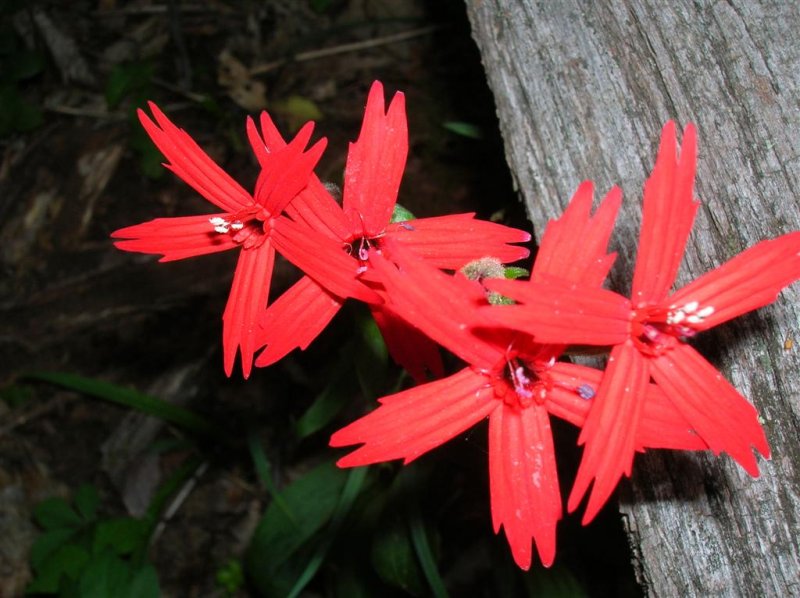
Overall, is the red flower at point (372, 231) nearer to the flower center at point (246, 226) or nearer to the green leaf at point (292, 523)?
the flower center at point (246, 226)

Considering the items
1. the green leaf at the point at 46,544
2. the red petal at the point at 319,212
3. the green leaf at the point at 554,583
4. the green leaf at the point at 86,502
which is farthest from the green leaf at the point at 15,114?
the green leaf at the point at 554,583

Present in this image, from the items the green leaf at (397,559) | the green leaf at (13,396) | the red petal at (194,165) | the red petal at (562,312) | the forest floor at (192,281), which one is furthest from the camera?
the green leaf at (13,396)

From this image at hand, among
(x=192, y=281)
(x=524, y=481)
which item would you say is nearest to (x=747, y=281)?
(x=524, y=481)

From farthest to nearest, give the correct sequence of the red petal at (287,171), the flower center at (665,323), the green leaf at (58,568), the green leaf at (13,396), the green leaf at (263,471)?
the green leaf at (13,396) < the green leaf at (58,568) < the green leaf at (263,471) < the red petal at (287,171) < the flower center at (665,323)

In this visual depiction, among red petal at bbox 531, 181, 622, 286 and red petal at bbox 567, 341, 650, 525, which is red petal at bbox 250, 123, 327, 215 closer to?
red petal at bbox 531, 181, 622, 286

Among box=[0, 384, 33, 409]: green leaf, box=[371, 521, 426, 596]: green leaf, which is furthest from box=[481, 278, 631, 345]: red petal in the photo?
box=[0, 384, 33, 409]: green leaf

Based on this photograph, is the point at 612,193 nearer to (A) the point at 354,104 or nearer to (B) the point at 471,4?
(B) the point at 471,4

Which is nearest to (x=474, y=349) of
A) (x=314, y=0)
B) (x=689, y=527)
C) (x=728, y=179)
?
(x=689, y=527)
